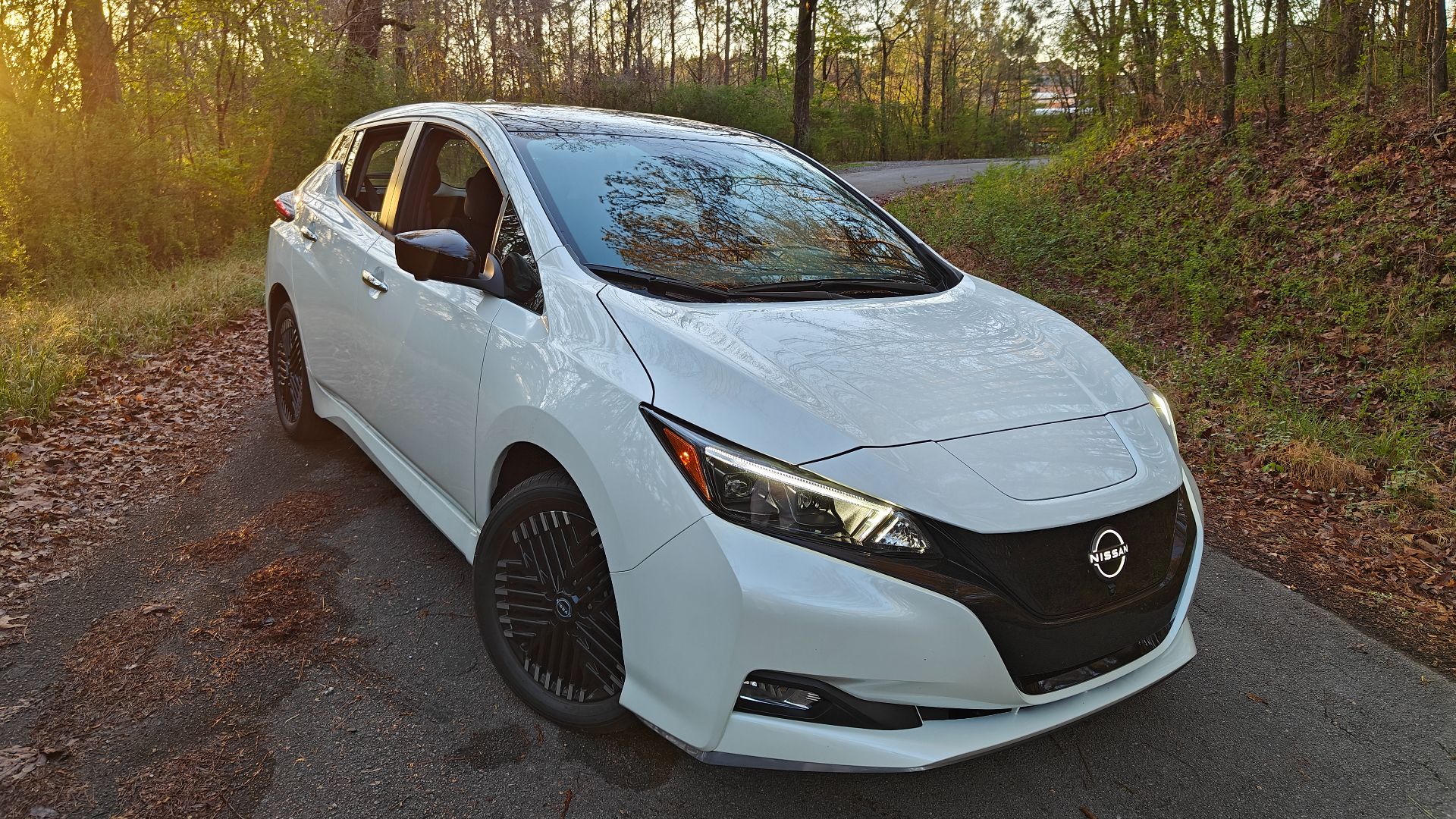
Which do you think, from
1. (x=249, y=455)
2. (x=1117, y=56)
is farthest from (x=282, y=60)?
(x=1117, y=56)

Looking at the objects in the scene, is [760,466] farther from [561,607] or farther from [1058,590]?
[561,607]

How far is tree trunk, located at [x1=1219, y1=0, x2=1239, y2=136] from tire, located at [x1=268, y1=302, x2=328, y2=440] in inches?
437

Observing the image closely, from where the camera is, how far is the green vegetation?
5621 mm

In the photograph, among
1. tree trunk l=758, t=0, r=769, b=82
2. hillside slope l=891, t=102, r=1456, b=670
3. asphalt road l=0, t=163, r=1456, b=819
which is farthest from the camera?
tree trunk l=758, t=0, r=769, b=82

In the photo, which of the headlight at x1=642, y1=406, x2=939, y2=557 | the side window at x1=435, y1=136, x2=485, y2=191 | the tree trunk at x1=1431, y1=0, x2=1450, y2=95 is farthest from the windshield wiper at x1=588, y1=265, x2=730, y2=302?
the tree trunk at x1=1431, y1=0, x2=1450, y2=95

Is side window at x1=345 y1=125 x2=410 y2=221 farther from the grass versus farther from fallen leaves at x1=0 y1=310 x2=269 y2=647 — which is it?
the grass

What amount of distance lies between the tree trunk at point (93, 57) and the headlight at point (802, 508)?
40.0 ft

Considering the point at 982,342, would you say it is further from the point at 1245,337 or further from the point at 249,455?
the point at 1245,337

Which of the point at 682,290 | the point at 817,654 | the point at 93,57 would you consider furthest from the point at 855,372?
the point at 93,57

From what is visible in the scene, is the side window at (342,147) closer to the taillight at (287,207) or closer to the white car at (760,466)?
the taillight at (287,207)

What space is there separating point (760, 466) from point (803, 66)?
1765cm

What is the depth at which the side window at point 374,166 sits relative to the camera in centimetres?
397

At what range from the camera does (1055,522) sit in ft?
6.72

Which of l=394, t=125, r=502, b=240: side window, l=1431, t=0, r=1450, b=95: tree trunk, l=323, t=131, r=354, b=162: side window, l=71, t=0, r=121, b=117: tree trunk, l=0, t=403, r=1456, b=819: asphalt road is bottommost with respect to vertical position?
l=0, t=403, r=1456, b=819: asphalt road
